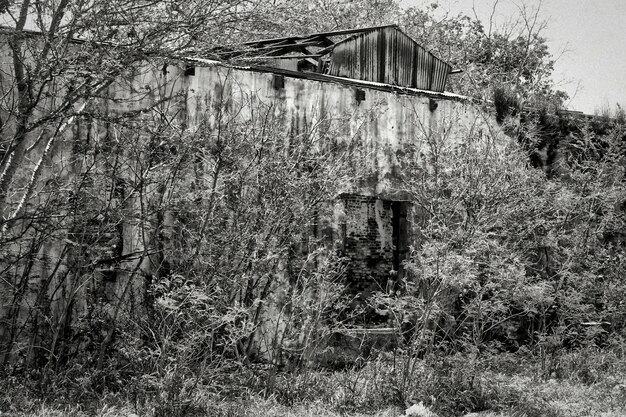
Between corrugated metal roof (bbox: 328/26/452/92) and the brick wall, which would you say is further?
corrugated metal roof (bbox: 328/26/452/92)

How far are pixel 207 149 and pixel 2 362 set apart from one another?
3241mm

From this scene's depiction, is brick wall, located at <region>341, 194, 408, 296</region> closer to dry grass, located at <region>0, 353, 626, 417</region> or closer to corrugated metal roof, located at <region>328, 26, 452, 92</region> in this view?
dry grass, located at <region>0, 353, 626, 417</region>

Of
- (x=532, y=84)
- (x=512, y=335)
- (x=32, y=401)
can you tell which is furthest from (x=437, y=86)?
(x=32, y=401)

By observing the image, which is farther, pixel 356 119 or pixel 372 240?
pixel 372 240

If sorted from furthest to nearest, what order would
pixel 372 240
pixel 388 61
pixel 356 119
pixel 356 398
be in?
pixel 388 61 → pixel 372 240 → pixel 356 119 → pixel 356 398

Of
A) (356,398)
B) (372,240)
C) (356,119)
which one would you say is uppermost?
(356,119)

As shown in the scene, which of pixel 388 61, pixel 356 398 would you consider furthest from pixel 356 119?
pixel 388 61

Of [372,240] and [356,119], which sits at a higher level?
[356,119]

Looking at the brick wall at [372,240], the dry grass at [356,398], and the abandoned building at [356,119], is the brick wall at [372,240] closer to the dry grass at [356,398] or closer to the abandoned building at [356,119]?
the abandoned building at [356,119]

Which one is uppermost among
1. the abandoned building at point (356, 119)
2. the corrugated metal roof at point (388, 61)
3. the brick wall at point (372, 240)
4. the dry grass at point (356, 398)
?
the corrugated metal roof at point (388, 61)

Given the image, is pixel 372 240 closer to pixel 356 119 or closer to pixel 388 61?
pixel 356 119

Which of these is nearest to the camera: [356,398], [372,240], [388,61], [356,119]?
[356,398]

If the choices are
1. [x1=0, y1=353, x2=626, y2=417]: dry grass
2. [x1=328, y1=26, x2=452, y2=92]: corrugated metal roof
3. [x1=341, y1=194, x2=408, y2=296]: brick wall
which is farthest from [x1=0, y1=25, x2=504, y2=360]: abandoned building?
[x1=328, y1=26, x2=452, y2=92]: corrugated metal roof

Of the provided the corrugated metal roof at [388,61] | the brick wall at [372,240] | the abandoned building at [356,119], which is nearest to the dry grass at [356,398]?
the abandoned building at [356,119]
